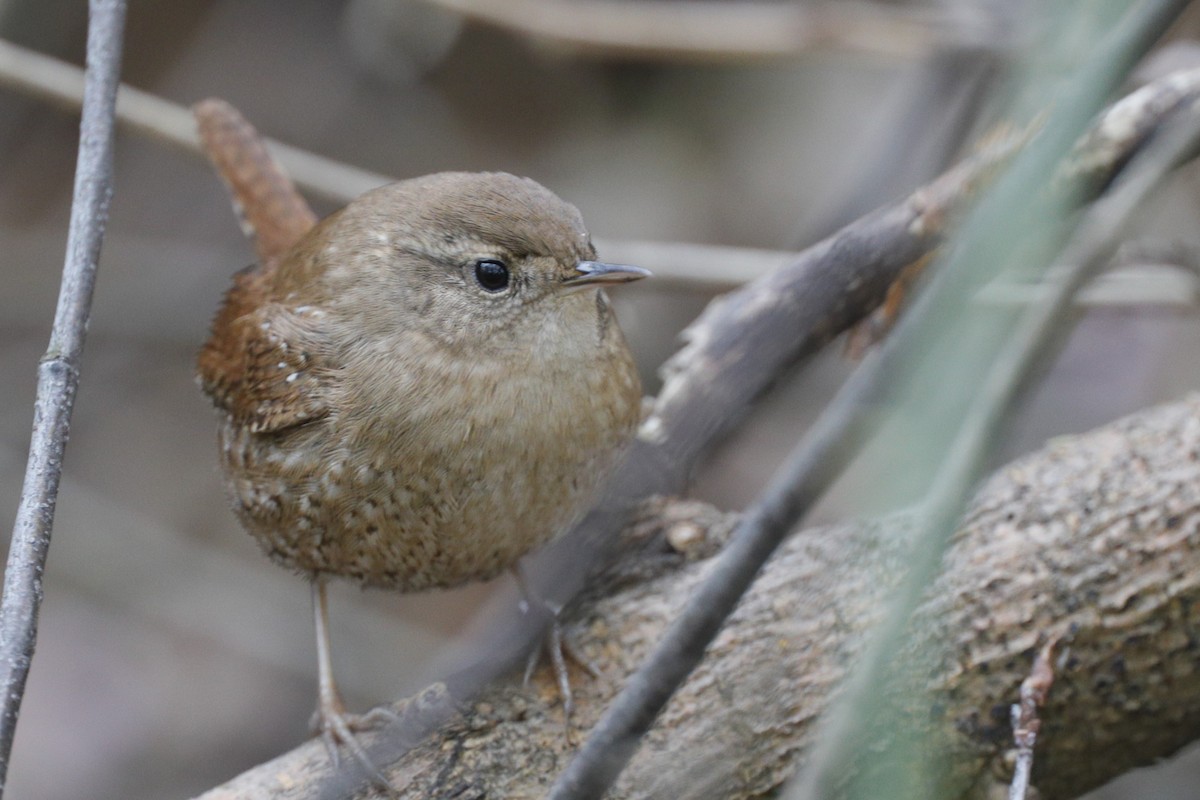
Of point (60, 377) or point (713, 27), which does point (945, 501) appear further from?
point (713, 27)

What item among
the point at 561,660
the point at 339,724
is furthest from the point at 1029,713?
the point at 339,724

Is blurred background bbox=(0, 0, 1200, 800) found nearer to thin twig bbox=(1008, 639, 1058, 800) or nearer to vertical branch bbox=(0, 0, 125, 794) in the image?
thin twig bbox=(1008, 639, 1058, 800)

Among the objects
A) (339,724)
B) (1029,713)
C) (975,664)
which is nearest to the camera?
(1029,713)

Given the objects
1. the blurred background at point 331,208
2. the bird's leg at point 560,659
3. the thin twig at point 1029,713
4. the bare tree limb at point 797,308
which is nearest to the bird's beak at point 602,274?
the bare tree limb at point 797,308

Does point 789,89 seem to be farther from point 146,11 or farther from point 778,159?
point 146,11

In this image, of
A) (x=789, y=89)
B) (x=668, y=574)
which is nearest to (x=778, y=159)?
(x=789, y=89)

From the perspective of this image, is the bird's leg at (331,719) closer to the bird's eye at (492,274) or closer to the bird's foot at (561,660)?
the bird's foot at (561,660)
